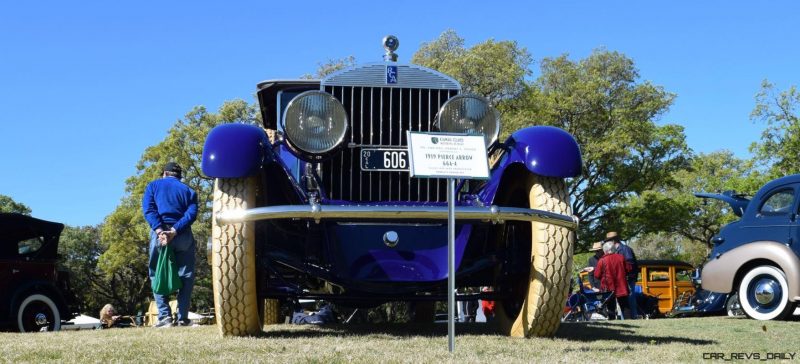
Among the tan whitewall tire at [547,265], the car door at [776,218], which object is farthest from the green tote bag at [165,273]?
the car door at [776,218]

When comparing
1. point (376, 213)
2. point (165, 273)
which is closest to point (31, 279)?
point (165, 273)

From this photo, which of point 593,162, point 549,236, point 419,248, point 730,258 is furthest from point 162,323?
point 593,162

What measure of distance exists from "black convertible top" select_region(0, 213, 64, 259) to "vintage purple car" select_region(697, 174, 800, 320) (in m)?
8.67

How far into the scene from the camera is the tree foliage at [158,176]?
2975 cm

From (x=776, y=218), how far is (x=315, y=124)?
6.98 m

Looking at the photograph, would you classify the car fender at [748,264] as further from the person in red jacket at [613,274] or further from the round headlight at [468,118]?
the round headlight at [468,118]

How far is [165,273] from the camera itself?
7387mm

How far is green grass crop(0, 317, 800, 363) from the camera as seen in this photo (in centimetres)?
420

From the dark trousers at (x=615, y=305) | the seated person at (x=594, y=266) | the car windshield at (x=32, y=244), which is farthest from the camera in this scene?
the seated person at (x=594, y=266)

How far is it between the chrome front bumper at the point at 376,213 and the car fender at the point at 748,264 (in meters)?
5.70

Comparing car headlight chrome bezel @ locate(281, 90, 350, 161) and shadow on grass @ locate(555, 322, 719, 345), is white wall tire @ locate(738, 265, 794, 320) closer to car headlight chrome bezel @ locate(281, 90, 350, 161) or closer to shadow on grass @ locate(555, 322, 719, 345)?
shadow on grass @ locate(555, 322, 719, 345)

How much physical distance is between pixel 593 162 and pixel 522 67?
4036mm

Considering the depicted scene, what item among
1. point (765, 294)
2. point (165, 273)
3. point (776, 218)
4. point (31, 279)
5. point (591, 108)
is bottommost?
point (765, 294)

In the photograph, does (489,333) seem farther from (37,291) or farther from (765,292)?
(37,291)
